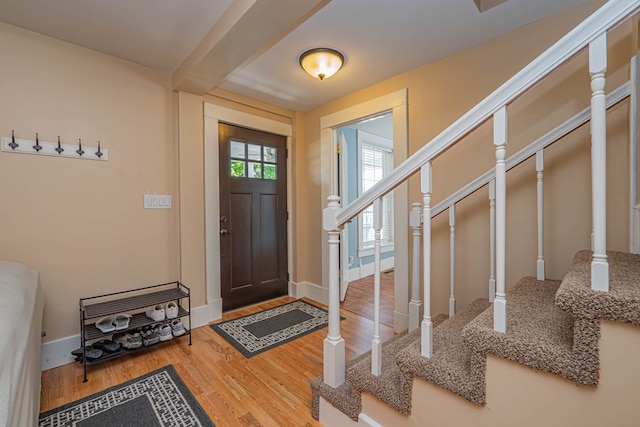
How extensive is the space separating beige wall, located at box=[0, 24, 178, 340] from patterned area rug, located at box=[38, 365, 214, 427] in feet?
2.31

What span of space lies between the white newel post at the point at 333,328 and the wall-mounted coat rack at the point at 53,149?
1899 millimetres

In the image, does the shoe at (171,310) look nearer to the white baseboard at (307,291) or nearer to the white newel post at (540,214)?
the white baseboard at (307,291)

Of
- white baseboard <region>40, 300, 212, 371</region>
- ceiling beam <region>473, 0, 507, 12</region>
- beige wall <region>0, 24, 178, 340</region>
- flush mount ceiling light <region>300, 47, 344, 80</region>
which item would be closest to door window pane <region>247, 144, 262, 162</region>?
beige wall <region>0, 24, 178, 340</region>

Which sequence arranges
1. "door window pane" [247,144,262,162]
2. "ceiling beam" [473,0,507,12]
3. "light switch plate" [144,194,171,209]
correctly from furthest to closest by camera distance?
"door window pane" [247,144,262,162], "light switch plate" [144,194,171,209], "ceiling beam" [473,0,507,12]

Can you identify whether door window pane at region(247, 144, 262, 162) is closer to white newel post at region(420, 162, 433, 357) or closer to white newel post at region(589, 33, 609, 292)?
white newel post at region(420, 162, 433, 357)

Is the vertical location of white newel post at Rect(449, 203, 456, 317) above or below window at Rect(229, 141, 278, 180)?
below

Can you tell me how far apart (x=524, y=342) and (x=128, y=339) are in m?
2.41

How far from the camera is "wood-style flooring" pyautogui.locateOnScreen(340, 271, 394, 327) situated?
114 inches

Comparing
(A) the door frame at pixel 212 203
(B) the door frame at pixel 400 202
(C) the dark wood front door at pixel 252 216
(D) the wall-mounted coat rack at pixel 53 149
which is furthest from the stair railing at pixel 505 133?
(D) the wall-mounted coat rack at pixel 53 149

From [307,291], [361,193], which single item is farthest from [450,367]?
[361,193]

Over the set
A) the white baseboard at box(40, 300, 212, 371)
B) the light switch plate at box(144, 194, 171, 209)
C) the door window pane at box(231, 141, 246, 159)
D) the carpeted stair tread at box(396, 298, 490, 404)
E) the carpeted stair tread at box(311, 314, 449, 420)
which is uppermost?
the door window pane at box(231, 141, 246, 159)

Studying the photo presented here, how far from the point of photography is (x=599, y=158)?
750 mm

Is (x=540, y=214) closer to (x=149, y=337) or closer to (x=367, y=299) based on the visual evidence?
(x=367, y=299)


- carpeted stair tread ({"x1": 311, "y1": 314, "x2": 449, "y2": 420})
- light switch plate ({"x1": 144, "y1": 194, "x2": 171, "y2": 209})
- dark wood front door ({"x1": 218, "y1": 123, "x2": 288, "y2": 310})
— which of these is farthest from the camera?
dark wood front door ({"x1": 218, "y1": 123, "x2": 288, "y2": 310})
